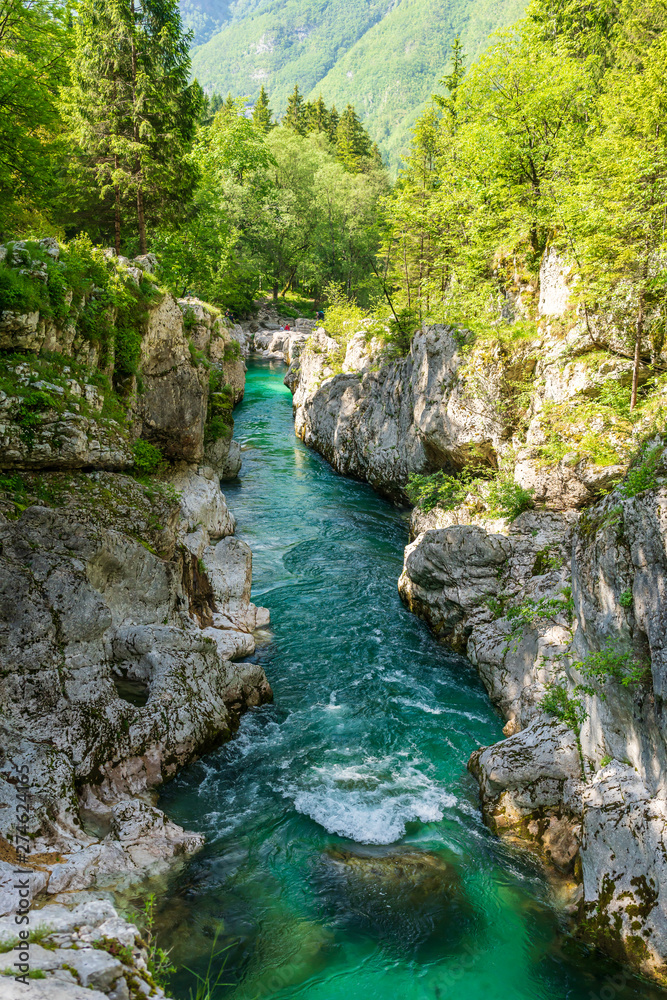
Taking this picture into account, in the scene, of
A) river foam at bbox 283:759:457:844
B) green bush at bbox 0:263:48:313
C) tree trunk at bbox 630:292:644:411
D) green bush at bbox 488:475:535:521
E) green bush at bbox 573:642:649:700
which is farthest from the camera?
green bush at bbox 488:475:535:521

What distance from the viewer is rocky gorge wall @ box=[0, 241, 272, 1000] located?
6324mm

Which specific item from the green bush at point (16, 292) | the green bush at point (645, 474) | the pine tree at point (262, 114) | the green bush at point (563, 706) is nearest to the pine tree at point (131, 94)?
the green bush at point (16, 292)

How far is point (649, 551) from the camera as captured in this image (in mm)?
6781

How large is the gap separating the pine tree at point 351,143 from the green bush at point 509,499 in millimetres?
65820

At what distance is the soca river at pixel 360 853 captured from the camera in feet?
20.2

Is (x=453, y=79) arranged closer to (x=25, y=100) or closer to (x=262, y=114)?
(x=25, y=100)

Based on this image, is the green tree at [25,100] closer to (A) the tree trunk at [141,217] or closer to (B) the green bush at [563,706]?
(A) the tree trunk at [141,217]

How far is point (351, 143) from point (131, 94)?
60.7 meters

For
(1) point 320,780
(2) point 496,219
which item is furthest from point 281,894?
(2) point 496,219

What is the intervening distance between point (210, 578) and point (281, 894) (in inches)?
290

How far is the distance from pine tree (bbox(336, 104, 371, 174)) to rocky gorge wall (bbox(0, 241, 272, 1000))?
218ft

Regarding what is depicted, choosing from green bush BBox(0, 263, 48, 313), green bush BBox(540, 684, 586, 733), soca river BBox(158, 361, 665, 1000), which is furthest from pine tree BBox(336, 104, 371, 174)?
green bush BBox(540, 684, 586, 733)

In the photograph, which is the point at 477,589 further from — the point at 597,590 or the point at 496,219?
the point at 496,219

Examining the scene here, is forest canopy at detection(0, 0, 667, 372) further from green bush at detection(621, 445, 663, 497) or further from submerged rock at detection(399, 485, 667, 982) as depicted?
submerged rock at detection(399, 485, 667, 982)
